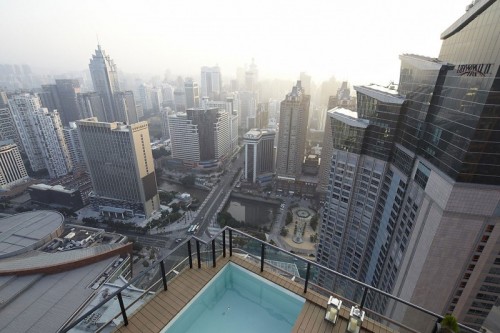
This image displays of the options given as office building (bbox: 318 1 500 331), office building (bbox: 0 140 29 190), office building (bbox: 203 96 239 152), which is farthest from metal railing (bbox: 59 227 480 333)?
office building (bbox: 0 140 29 190)

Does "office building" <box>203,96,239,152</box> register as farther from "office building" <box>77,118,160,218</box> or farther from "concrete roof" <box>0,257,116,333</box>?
"concrete roof" <box>0,257,116,333</box>

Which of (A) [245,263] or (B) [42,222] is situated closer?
(A) [245,263]

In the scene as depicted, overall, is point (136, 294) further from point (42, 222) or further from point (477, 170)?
point (42, 222)

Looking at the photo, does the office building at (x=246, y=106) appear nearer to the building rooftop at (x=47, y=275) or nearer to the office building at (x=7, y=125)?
the office building at (x=7, y=125)

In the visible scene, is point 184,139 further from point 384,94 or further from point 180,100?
point 180,100

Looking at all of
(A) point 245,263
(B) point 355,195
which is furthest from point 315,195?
(A) point 245,263

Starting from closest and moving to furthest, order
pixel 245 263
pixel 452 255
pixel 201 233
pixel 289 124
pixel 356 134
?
pixel 245 263
pixel 452 255
pixel 356 134
pixel 201 233
pixel 289 124

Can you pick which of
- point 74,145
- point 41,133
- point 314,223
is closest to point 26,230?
point 74,145

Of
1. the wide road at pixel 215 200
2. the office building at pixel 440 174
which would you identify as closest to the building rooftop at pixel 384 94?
the office building at pixel 440 174
